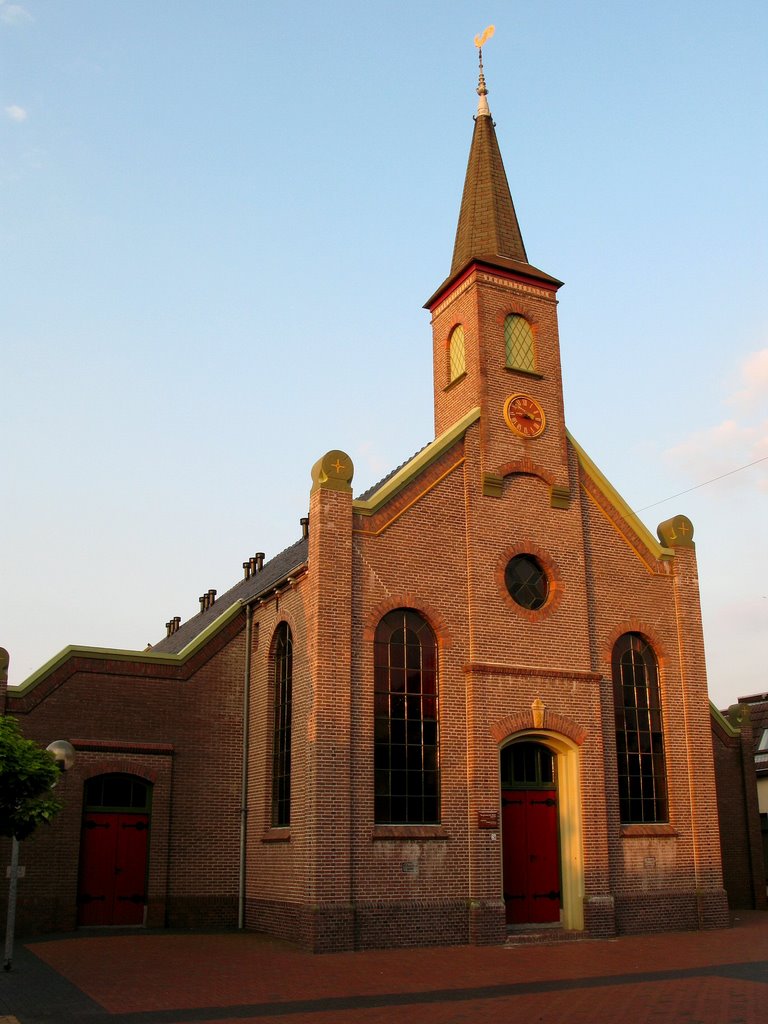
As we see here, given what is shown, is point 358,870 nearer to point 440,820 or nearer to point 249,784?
point 440,820

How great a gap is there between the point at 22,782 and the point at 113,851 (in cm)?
851

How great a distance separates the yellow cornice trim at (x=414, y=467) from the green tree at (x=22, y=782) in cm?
823

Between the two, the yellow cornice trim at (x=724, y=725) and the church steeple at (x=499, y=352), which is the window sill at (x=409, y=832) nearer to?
the church steeple at (x=499, y=352)

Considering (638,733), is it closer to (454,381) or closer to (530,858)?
(530,858)

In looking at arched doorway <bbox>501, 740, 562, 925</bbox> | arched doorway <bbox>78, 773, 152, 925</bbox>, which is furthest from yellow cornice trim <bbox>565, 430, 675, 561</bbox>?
arched doorway <bbox>78, 773, 152, 925</bbox>

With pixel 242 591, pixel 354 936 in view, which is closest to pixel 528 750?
pixel 354 936

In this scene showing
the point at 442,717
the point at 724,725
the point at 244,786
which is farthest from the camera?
the point at 724,725

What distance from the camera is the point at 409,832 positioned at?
19.2 meters

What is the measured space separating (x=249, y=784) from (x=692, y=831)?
32.4 feet

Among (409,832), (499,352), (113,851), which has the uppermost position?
(499,352)

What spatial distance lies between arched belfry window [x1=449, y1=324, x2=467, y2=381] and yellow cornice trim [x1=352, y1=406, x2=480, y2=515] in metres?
1.60

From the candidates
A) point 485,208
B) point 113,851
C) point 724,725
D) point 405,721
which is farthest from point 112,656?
point 724,725

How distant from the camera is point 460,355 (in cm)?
2378

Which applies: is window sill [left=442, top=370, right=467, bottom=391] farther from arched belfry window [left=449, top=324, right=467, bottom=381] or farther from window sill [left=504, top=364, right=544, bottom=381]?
window sill [left=504, top=364, right=544, bottom=381]
